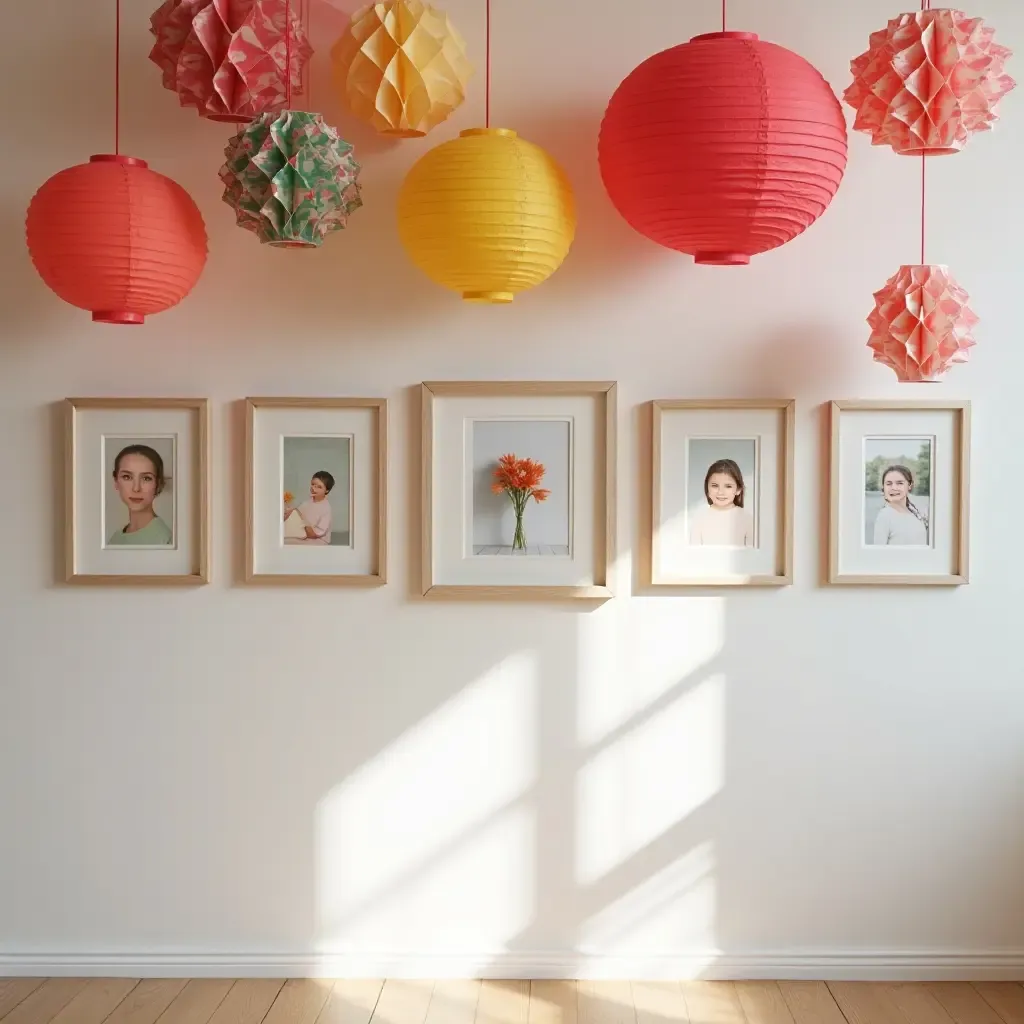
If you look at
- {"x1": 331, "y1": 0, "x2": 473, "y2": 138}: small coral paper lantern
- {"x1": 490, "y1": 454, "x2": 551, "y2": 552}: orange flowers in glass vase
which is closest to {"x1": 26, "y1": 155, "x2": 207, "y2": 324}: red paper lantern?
{"x1": 331, "y1": 0, "x2": 473, "y2": 138}: small coral paper lantern

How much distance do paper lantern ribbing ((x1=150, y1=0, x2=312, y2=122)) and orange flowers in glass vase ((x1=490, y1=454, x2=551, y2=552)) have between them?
875mm

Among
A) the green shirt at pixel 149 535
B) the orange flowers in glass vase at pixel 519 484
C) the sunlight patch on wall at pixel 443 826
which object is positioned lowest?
the sunlight patch on wall at pixel 443 826

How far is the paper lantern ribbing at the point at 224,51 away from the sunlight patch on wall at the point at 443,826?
4.20ft

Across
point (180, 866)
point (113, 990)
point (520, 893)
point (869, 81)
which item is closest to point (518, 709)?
point (520, 893)

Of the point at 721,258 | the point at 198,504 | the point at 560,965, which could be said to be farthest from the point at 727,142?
the point at 560,965

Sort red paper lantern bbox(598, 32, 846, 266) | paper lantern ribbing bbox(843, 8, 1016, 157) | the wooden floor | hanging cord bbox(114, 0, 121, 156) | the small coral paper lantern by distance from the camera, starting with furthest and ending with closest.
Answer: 1. hanging cord bbox(114, 0, 121, 156)
2. the wooden floor
3. the small coral paper lantern
4. paper lantern ribbing bbox(843, 8, 1016, 157)
5. red paper lantern bbox(598, 32, 846, 266)

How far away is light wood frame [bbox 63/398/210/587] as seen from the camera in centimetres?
243

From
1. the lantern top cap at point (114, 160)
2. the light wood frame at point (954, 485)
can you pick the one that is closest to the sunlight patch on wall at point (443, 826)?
the light wood frame at point (954, 485)

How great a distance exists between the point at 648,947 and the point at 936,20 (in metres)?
1.97

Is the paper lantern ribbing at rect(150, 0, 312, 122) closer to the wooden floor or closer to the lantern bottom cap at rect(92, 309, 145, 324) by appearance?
the lantern bottom cap at rect(92, 309, 145, 324)

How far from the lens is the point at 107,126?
2.43m

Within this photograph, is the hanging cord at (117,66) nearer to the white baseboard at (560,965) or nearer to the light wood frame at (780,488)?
the light wood frame at (780,488)

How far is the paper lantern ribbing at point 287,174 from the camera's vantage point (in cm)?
204

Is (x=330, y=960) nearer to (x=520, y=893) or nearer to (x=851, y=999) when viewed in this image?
(x=520, y=893)
